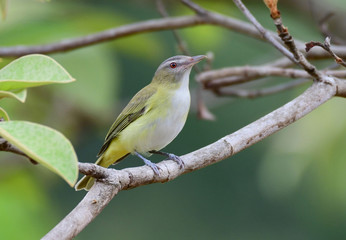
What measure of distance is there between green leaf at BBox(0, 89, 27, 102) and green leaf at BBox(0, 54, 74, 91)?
3 cm

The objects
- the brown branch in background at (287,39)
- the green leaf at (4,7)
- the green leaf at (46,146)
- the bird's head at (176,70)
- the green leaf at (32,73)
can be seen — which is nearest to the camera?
the green leaf at (46,146)

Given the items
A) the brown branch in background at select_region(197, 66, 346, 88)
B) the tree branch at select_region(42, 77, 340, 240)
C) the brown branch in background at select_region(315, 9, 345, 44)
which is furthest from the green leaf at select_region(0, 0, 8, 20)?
the brown branch in background at select_region(315, 9, 345, 44)

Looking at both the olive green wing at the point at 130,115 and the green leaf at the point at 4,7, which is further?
the olive green wing at the point at 130,115

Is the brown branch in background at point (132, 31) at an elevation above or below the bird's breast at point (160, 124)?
above

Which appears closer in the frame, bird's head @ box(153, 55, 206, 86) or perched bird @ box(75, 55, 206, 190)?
perched bird @ box(75, 55, 206, 190)

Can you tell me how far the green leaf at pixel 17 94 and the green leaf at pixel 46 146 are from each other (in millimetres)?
211

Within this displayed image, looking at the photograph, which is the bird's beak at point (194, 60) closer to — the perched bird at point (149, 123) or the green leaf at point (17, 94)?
the perched bird at point (149, 123)

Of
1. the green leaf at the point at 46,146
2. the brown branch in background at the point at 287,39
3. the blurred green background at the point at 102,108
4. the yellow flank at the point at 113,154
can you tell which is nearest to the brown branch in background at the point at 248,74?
the brown branch in background at the point at 287,39

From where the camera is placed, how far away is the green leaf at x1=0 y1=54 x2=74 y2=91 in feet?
4.46

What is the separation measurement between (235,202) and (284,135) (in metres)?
6.08

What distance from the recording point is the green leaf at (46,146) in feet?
3.61

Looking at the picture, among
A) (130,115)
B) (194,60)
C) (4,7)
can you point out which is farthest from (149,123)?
(4,7)

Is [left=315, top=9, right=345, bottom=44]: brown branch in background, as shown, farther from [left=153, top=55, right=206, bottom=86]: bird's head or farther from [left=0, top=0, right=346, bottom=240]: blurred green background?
[left=153, top=55, right=206, bottom=86]: bird's head

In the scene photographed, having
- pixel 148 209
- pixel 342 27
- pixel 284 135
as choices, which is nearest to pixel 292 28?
pixel 342 27
